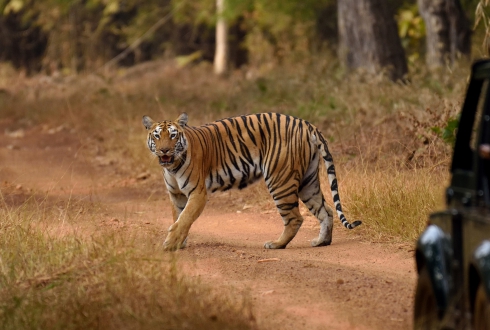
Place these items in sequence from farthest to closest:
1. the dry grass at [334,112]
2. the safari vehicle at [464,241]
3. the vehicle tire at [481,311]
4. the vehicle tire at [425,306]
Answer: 1. the dry grass at [334,112]
2. the vehicle tire at [425,306]
3. the safari vehicle at [464,241]
4. the vehicle tire at [481,311]

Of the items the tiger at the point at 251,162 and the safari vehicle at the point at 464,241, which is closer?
the safari vehicle at the point at 464,241

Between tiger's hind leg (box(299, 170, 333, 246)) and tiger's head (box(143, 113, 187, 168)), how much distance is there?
3.94 ft

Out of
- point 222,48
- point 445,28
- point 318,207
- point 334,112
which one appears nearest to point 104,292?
point 318,207

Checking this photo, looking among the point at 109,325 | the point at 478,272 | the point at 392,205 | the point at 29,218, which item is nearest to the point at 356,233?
the point at 392,205

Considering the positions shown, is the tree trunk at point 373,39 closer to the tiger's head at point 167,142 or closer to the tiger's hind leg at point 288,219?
the tiger's hind leg at point 288,219

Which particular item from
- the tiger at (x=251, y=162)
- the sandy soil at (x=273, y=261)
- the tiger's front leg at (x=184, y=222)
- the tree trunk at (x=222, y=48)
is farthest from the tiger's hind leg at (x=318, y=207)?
the tree trunk at (x=222, y=48)

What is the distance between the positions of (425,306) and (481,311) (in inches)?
25.3

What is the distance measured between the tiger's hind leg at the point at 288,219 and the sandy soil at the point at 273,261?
0.09m

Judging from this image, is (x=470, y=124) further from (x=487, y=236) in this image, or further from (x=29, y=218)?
(x=29, y=218)

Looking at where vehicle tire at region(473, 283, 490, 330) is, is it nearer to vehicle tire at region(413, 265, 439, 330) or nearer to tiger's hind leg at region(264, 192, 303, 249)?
vehicle tire at region(413, 265, 439, 330)

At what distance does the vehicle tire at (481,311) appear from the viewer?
3371mm

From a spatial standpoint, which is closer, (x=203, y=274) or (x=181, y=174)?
(x=203, y=274)

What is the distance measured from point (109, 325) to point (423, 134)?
611 cm

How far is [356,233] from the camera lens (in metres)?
8.34
